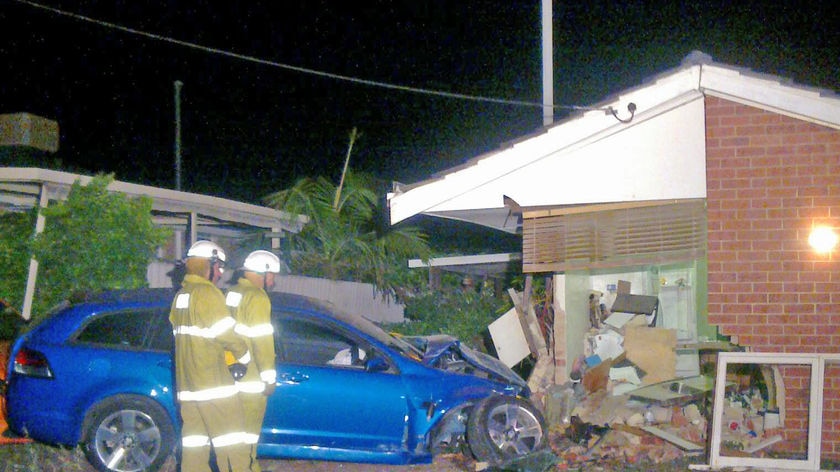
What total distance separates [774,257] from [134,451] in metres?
6.13

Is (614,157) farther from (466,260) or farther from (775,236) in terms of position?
(466,260)

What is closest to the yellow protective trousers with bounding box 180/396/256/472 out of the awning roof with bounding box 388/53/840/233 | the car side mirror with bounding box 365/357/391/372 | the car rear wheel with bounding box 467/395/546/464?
the car side mirror with bounding box 365/357/391/372

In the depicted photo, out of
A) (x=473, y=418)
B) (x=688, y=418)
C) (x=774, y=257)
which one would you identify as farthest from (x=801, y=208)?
(x=473, y=418)

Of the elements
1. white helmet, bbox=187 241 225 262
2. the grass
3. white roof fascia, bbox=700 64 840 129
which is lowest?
the grass

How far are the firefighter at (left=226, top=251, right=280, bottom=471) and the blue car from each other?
1.06m

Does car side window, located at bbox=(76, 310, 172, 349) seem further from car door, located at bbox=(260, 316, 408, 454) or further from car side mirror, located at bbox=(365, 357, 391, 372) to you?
car side mirror, located at bbox=(365, 357, 391, 372)

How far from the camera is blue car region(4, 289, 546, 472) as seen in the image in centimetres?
722

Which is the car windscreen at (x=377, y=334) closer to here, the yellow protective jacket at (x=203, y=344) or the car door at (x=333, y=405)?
the car door at (x=333, y=405)

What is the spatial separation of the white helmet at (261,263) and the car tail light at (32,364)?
2001 millimetres

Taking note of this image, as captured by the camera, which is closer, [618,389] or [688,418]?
[688,418]

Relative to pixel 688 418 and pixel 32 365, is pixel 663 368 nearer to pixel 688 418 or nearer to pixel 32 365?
pixel 688 418

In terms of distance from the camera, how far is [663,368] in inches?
397

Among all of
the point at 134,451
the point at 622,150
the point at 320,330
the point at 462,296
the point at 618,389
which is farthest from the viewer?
the point at 462,296

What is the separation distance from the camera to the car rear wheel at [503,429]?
763 cm
